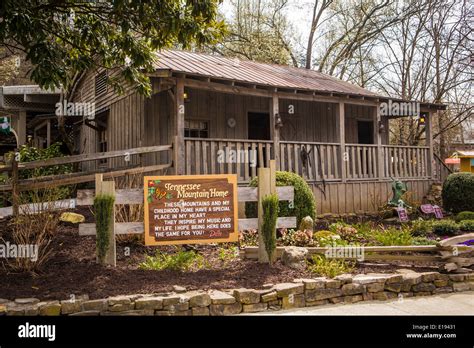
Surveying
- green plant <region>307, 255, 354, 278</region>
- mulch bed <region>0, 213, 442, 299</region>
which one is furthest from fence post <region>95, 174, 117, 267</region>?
green plant <region>307, 255, 354, 278</region>

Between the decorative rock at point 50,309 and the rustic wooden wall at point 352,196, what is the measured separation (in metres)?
8.49

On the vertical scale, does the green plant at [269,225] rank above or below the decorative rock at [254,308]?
above

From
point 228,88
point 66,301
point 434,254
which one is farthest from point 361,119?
point 66,301

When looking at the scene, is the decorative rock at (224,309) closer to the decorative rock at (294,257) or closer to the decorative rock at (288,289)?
the decorative rock at (288,289)

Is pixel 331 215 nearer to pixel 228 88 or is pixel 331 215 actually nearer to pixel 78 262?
pixel 228 88

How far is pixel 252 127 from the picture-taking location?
14570mm

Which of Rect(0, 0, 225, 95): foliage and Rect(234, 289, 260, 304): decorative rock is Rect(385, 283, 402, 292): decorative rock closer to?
Rect(234, 289, 260, 304): decorative rock

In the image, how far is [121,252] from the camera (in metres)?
7.05

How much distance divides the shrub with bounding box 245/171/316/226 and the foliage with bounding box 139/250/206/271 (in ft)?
6.71

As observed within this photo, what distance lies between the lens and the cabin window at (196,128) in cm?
1316

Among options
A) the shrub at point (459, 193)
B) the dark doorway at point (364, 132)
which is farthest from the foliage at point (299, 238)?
the dark doorway at point (364, 132)

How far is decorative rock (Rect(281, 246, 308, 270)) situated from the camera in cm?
649

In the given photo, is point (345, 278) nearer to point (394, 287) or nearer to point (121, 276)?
point (394, 287)
